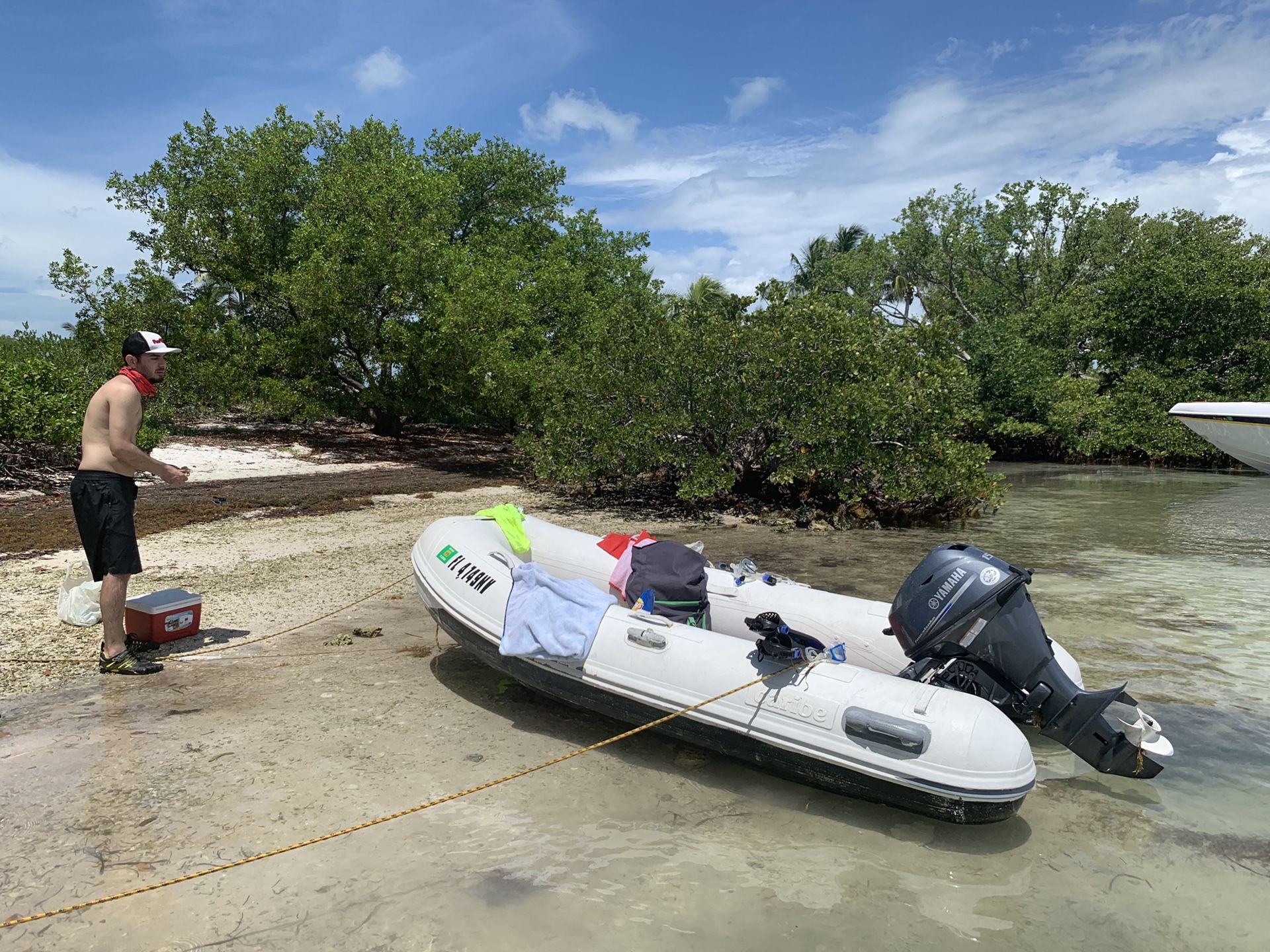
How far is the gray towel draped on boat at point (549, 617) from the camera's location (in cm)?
379

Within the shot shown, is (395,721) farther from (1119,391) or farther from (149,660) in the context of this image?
(1119,391)

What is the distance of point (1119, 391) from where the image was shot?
21.0m

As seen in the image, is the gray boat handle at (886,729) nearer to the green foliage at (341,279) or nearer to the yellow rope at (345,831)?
the yellow rope at (345,831)

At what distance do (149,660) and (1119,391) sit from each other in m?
23.1

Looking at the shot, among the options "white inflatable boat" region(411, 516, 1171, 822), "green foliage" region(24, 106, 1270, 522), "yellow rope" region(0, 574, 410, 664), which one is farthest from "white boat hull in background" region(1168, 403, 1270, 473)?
"yellow rope" region(0, 574, 410, 664)

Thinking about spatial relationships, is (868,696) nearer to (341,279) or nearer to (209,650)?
(209,650)

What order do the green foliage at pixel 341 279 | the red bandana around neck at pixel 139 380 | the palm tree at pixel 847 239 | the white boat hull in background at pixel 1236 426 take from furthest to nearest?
the palm tree at pixel 847 239 → the green foliage at pixel 341 279 → the white boat hull in background at pixel 1236 426 → the red bandana around neck at pixel 139 380

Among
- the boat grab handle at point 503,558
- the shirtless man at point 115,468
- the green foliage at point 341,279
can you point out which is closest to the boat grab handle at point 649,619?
the boat grab handle at point 503,558

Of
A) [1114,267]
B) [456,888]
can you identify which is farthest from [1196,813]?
[1114,267]

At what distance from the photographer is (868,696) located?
3.26m

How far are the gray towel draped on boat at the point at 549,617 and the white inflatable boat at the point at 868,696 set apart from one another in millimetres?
64

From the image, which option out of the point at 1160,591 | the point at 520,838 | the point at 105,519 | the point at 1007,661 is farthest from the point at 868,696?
the point at 1160,591

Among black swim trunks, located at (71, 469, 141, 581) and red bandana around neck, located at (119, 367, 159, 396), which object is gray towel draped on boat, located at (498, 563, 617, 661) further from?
red bandana around neck, located at (119, 367, 159, 396)

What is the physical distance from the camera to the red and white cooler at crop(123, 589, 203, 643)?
4680 millimetres
